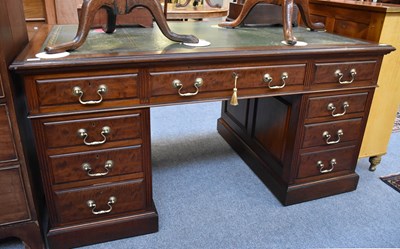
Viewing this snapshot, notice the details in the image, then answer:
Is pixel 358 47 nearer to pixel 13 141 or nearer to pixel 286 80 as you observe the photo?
pixel 286 80

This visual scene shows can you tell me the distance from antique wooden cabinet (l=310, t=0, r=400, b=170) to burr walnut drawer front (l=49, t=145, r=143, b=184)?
132cm

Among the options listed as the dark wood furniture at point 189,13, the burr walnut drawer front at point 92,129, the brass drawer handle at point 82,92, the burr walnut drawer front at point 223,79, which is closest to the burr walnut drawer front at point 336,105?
the burr walnut drawer front at point 223,79

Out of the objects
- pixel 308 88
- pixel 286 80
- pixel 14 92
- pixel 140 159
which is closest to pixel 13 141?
pixel 14 92

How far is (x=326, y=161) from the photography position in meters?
1.72

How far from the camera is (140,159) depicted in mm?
1372

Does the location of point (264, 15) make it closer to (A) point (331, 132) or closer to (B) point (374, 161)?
(A) point (331, 132)

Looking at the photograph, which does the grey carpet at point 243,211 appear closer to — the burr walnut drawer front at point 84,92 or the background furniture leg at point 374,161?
the background furniture leg at point 374,161

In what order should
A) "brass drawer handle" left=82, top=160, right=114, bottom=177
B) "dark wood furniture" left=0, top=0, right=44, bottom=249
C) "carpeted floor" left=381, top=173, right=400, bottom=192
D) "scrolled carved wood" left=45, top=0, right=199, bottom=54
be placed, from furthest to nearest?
"carpeted floor" left=381, top=173, right=400, bottom=192 < "brass drawer handle" left=82, top=160, right=114, bottom=177 < "scrolled carved wood" left=45, top=0, right=199, bottom=54 < "dark wood furniture" left=0, top=0, right=44, bottom=249

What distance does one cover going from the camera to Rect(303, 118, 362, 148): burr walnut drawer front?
161 cm

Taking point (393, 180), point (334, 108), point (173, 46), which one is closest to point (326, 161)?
A: point (334, 108)

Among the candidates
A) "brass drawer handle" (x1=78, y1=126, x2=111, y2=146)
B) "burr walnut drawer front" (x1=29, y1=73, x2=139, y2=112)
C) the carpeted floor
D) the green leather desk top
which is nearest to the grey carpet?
the carpeted floor

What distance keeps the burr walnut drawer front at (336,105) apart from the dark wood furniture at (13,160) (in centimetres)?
123

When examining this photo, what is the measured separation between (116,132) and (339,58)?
1.03m

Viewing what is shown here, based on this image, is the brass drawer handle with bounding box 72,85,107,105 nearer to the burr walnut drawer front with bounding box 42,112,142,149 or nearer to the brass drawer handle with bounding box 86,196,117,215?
the burr walnut drawer front with bounding box 42,112,142,149
